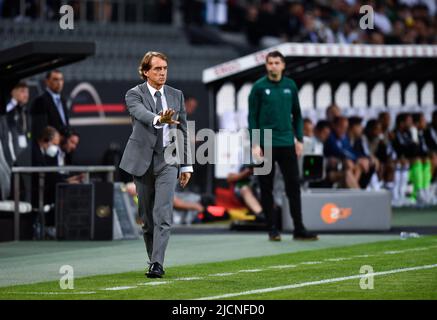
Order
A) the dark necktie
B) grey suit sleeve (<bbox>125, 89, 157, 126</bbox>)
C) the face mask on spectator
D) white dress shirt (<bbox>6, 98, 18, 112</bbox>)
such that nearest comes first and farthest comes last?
grey suit sleeve (<bbox>125, 89, 157, 126</bbox>) → the dark necktie → white dress shirt (<bbox>6, 98, 18, 112</bbox>) → the face mask on spectator

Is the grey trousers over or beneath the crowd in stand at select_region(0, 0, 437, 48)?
beneath

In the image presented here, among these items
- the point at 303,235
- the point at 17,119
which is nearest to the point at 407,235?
the point at 303,235

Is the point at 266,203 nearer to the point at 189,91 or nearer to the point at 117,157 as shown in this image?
the point at 117,157

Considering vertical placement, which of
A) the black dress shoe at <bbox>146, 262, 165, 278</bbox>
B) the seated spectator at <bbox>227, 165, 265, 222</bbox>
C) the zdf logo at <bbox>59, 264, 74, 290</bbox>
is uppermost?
the seated spectator at <bbox>227, 165, 265, 222</bbox>

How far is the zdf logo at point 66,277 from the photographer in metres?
11.4

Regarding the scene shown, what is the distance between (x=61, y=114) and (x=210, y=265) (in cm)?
636

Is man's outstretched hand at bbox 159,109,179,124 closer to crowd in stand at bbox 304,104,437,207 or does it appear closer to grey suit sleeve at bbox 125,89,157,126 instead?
grey suit sleeve at bbox 125,89,157,126

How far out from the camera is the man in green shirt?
1647 centimetres

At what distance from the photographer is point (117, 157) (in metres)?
23.1

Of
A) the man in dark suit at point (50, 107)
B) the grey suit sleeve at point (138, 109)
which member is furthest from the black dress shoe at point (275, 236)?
the grey suit sleeve at point (138, 109)

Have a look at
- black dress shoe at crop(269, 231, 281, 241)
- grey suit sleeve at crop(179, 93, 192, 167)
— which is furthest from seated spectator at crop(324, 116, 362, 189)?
grey suit sleeve at crop(179, 93, 192, 167)

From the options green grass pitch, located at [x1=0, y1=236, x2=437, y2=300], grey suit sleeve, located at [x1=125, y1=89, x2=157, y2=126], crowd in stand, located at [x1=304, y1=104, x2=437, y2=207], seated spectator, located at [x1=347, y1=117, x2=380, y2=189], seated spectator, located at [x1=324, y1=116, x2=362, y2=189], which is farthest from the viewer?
seated spectator, located at [x1=347, y1=117, x2=380, y2=189]

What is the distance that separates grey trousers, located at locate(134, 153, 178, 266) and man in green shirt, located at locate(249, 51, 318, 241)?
4234 mm
